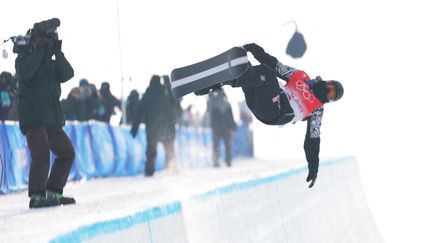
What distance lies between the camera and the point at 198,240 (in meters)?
7.29

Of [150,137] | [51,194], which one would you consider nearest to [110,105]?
[150,137]

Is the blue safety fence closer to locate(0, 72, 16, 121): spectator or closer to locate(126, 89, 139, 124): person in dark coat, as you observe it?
locate(0, 72, 16, 121): spectator

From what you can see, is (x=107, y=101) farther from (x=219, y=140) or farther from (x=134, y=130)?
(x=219, y=140)

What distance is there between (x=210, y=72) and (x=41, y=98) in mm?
2482

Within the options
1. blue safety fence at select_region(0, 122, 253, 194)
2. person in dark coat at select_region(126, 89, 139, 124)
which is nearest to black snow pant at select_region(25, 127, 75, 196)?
blue safety fence at select_region(0, 122, 253, 194)

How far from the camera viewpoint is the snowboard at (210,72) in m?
7.08

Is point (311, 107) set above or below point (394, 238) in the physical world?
above

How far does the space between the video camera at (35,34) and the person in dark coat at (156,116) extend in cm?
803

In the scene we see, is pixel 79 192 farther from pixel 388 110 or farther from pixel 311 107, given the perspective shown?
pixel 388 110

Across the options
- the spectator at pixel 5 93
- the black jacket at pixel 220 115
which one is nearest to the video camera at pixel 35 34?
the spectator at pixel 5 93

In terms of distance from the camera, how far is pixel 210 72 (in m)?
7.28

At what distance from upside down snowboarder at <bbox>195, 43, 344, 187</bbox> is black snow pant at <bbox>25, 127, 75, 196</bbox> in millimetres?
2083

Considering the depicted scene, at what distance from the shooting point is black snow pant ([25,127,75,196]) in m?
9.12

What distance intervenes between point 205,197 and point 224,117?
13376 millimetres
